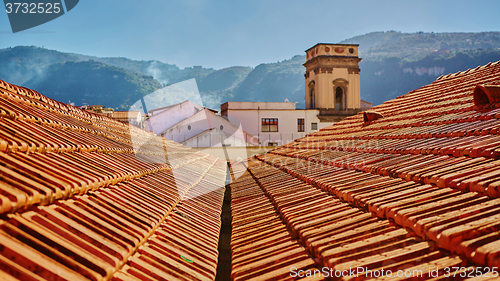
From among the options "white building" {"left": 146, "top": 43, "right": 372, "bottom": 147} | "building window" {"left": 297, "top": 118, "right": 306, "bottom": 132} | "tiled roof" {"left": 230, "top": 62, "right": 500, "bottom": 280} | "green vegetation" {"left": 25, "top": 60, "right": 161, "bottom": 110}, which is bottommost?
"tiled roof" {"left": 230, "top": 62, "right": 500, "bottom": 280}

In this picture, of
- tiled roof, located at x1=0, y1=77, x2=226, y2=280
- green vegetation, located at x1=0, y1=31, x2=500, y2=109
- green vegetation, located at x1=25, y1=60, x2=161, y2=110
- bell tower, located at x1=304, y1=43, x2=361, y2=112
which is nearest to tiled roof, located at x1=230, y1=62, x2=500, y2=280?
tiled roof, located at x1=0, y1=77, x2=226, y2=280

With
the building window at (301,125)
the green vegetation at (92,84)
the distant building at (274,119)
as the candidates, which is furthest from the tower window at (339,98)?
the green vegetation at (92,84)

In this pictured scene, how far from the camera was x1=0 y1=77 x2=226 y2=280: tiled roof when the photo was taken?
1.32 metres

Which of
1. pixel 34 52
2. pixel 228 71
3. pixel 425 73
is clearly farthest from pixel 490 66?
pixel 34 52

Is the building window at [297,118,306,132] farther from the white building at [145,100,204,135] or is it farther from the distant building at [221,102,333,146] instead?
the white building at [145,100,204,135]

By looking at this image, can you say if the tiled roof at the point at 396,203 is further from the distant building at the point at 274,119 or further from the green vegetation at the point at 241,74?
the green vegetation at the point at 241,74

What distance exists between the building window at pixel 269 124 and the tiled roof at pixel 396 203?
3572 centimetres

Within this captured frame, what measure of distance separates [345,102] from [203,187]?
3893 cm

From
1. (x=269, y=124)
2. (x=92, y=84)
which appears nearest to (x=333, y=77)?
(x=269, y=124)

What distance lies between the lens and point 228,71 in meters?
159

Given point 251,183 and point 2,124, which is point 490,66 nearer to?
point 251,183

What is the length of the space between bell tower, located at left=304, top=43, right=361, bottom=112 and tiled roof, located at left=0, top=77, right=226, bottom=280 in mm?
38373

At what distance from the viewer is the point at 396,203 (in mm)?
2121

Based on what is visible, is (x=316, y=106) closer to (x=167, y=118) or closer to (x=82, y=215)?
(x=167, y=118)
